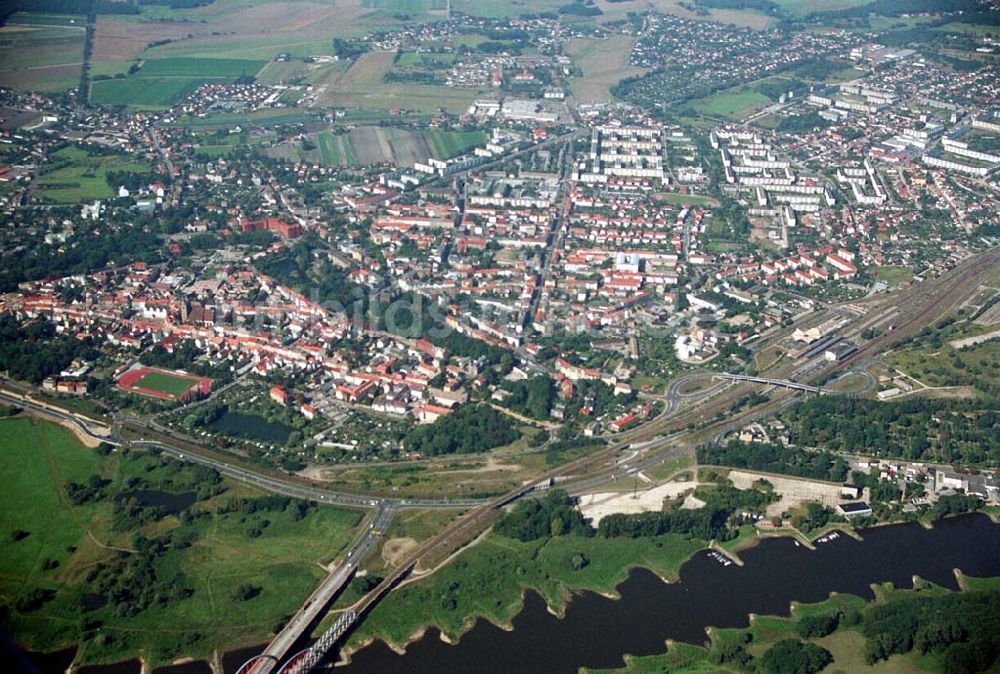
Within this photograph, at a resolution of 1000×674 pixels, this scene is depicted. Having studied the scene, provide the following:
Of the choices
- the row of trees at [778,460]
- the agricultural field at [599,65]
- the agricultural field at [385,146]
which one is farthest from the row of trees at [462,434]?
the agricultural field at [599,65]

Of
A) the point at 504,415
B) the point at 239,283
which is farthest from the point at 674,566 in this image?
the point at 239,283

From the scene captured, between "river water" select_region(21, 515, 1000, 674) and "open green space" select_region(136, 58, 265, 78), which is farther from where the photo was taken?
"open green space" select_region(136, 58, 265, 78)

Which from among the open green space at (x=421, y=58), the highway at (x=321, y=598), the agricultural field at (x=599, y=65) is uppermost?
the open green space at (x=421, y=58)

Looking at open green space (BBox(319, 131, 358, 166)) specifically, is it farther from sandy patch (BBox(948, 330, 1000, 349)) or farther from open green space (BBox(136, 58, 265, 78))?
sandy patch (BBox(948, 330, 1000, 349))

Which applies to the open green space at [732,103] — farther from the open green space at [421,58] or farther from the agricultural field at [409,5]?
the agricultural field at [409,5]

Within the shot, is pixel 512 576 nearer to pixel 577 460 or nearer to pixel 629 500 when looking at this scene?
pixel 629 500

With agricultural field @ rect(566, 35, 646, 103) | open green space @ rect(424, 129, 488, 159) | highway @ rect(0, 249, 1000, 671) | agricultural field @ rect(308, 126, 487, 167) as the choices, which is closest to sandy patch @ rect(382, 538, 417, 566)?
highway @ rect(0, 249, 1000, 671)

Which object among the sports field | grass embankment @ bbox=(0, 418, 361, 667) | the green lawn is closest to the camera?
grass embankment @ bbox=(0, 418, 361, 667)
